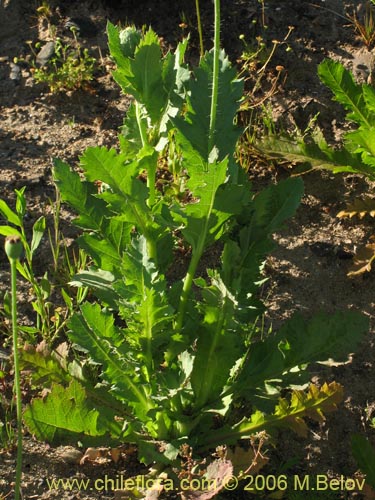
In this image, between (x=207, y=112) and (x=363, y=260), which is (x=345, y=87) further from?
(x=207, y=112)

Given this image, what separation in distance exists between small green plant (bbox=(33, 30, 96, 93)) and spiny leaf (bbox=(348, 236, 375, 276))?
5.95ft

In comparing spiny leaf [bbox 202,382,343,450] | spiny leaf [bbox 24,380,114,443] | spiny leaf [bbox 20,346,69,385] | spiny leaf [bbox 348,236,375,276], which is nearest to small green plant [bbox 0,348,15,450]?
spiny leaf [bbox 20,346,69,385]

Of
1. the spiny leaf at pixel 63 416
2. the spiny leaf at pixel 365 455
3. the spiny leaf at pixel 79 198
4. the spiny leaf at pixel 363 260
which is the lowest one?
the spiny leaf at pixel 365 455

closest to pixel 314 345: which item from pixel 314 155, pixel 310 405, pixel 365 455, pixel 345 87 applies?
pixel 310 405

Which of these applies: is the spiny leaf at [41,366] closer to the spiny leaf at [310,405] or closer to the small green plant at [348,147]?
the spiny leaf at [310,405]

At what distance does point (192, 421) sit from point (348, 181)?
1687 mm

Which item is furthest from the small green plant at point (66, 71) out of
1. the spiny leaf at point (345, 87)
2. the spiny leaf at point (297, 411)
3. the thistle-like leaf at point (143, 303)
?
the spiny leaf at point (297, 411)

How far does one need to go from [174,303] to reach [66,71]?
6.41ft

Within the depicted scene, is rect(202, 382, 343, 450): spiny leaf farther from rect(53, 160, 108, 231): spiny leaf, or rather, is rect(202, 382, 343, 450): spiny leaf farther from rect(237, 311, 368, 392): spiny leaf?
rect(53, 160, 108, 231): spiny leaf

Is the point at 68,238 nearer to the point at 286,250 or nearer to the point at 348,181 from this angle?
the point at 286,250

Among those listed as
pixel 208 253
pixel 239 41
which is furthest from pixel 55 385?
pixel 239 41

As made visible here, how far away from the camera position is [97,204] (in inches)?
126

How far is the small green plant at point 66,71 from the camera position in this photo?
4.54 meters

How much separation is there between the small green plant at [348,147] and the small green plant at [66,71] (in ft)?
3.77
